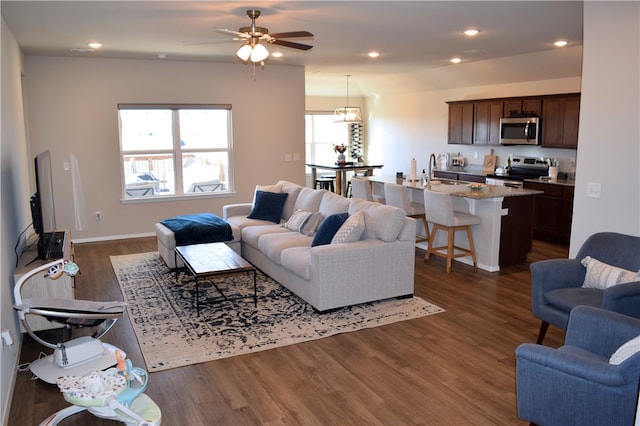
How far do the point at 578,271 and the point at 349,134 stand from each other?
374 inches

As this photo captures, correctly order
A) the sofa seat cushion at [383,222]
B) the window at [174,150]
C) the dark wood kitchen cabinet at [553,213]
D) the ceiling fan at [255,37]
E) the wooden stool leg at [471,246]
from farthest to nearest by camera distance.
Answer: the window at [174,150] → the dark wood kitchen cabinet at [553,213] → the wooden stool leg at [471,246] → the sofa seat cushion at [383,222] → the ceiling fan at [255,37]

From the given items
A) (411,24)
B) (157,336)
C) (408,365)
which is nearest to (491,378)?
(408,365)

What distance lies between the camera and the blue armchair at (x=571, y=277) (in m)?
3.66

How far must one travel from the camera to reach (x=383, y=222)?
483cm

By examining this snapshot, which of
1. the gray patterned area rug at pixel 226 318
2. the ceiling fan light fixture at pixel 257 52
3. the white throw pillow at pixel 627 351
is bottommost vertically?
the gray patterned area rug at pixel 226 318

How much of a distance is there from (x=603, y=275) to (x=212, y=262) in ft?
10.9

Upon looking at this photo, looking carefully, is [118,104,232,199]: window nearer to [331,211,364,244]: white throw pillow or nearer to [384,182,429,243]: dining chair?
[384,182,429,243]: dining chair

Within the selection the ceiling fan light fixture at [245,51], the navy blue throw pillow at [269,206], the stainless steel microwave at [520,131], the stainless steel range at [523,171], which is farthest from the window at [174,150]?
the stainless steel microwave at [520,131]

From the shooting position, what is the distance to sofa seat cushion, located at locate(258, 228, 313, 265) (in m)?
5.28

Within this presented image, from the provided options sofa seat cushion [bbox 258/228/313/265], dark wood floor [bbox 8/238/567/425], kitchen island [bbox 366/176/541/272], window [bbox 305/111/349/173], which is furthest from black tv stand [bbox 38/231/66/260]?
window [bbox 305/111/349/173]

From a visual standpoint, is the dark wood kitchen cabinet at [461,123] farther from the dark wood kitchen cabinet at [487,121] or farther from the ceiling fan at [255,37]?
the ceiling fan at [255,37]

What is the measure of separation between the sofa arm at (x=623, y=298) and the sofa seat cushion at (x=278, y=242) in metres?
2.81

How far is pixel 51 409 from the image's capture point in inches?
125

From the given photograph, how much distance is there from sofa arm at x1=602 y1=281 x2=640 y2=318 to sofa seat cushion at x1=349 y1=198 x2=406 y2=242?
1934 mm
